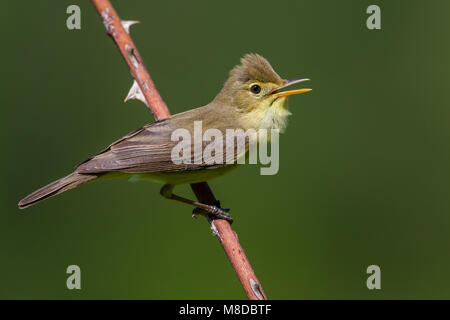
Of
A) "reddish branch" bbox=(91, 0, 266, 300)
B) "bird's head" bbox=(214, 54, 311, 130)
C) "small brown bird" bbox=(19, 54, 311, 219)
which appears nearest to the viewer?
"reddish branch" bbox=(91, 0, 266, 300)

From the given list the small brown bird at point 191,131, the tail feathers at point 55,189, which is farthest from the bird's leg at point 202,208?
the tail feathers at point 55,189

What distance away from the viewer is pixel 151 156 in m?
3.62

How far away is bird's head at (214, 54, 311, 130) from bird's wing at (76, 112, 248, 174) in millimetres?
292

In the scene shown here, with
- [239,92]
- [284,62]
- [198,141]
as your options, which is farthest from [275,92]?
[284,62]

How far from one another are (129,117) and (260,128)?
201cm

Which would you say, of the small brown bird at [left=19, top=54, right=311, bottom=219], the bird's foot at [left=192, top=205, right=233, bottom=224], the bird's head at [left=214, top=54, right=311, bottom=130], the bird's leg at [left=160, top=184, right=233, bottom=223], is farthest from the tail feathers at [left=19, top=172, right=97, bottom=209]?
the bird's head at [left=214, top=54, right=311, bottom=130]

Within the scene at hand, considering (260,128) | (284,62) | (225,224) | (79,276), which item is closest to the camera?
(225,224)

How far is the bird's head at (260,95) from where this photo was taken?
12.5 feet

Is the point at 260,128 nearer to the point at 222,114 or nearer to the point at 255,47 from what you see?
the point at 222,114

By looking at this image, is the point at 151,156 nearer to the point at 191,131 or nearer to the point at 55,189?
the point at 191,131

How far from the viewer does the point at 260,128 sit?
380 centimetres

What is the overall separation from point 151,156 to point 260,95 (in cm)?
91

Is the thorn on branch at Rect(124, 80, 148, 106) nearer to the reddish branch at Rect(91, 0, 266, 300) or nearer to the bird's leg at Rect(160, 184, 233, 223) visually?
the reddish branch at Rect(91, 0, 266, 300)

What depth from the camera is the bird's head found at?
3801 millimetres
